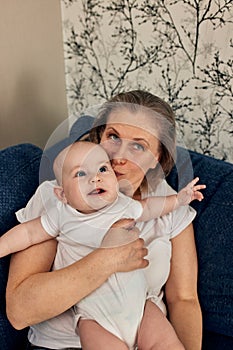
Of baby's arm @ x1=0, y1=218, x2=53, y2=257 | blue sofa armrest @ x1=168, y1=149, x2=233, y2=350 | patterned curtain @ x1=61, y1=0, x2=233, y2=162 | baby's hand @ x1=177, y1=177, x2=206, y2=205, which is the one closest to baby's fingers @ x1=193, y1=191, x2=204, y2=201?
baby's hand @ x1=177, y1=177, x2=206, y2=205

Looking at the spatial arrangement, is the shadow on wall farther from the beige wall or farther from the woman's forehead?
the woman's forehead

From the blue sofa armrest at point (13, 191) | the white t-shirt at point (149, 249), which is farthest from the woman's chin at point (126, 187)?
the blue sofa armrest at point (13, 191)

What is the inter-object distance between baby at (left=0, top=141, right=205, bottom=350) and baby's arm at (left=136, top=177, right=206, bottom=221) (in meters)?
0.03

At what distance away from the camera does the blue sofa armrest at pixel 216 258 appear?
4.49 ft

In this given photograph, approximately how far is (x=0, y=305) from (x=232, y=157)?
104 centimetres

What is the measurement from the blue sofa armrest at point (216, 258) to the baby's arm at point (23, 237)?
1.28 ft

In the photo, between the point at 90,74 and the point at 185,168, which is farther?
the point at 90,74

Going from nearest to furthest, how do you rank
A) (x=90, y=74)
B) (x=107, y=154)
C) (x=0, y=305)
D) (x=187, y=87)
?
1. (x=107, y=154)
2. (x=0, y=305)
3. (x=187, y=87)
4. (x=90, y=74)

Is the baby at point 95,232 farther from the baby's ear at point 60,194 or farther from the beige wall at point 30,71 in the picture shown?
the beige wall at point 30,71

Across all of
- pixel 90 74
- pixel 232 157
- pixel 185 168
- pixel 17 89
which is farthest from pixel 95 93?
pixel 185 168

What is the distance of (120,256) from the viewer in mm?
1139

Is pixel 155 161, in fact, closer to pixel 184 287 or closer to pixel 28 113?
pixel 184 287

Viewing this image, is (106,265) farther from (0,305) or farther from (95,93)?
(95,93)

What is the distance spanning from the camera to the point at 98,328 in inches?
43.4
